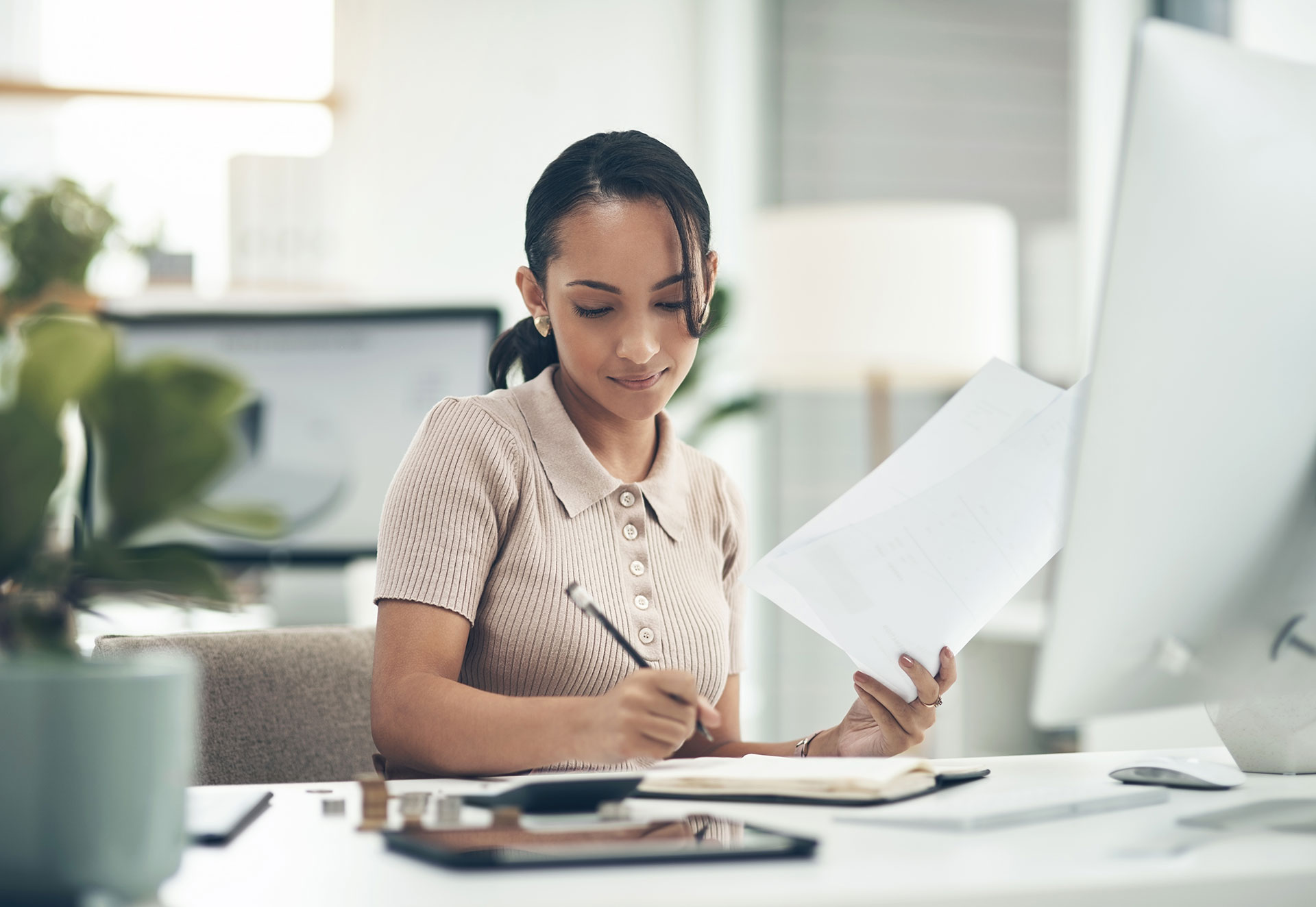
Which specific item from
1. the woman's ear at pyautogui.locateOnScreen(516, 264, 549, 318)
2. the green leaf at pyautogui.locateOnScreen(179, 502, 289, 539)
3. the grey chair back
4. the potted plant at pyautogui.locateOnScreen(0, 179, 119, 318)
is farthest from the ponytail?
the potted plant at pyautogui.locateOnScreen(0, 179, 119, 318)

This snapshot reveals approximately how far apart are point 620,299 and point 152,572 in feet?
2.15

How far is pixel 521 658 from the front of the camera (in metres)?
1.11

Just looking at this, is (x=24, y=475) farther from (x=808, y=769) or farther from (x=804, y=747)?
(x=804, y=747)

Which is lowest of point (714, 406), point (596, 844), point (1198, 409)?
point (596, 844)

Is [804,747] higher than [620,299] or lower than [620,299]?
lower

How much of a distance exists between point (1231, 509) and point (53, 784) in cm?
59

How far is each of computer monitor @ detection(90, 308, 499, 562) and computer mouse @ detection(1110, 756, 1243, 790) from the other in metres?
1.24

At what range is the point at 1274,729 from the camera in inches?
36.0

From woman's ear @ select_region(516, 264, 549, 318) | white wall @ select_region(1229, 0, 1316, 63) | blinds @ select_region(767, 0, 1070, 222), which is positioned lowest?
woman's ear @ select_region(516, 264, 549, 318)

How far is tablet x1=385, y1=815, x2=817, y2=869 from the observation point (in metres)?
0.59

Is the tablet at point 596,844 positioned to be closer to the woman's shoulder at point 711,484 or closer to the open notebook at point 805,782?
the open notebook at point 805,782

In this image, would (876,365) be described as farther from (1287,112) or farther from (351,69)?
(1287,112)

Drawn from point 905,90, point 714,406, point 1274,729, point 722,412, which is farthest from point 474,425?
point 905,90

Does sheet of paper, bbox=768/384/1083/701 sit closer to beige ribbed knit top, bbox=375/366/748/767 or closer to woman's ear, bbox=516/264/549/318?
beige ribbed knit top, bbox=375/366/748/767
